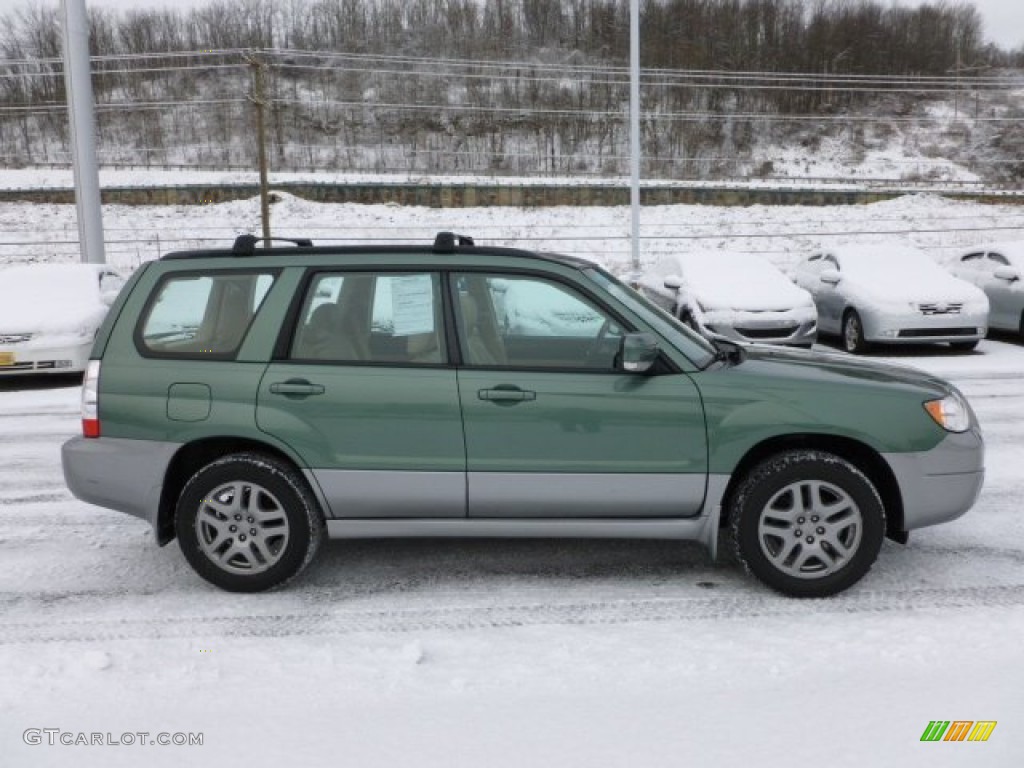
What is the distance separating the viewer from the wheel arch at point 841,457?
13.8 ft

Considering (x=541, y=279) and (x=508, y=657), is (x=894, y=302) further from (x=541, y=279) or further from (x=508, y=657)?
(x=508, y=657)

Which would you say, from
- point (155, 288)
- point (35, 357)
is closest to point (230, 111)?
point (35, 357)

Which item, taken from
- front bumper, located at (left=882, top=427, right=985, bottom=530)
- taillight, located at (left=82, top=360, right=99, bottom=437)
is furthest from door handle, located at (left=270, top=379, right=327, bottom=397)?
front bumper, located at (left=882, top=427, right=985, bottom=530)

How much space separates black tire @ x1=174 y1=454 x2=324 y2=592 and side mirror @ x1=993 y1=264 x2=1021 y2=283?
41.5 ft

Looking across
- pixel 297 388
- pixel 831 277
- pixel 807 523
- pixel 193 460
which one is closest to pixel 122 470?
pixel 193 460

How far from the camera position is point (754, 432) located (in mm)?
4129

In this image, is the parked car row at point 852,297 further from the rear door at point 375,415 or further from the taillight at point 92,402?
the taillight at point 92,402

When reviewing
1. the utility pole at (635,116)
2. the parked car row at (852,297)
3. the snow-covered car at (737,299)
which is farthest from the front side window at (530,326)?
the utility pole at (635,116)

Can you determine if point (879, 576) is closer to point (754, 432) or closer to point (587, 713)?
point (754, 432)

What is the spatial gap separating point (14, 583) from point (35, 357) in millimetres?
7498

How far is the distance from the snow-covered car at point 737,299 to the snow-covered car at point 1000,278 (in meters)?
3.39

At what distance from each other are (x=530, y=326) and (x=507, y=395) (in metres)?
0.44

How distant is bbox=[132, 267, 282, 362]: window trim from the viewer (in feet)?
14.3

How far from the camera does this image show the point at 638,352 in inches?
161
